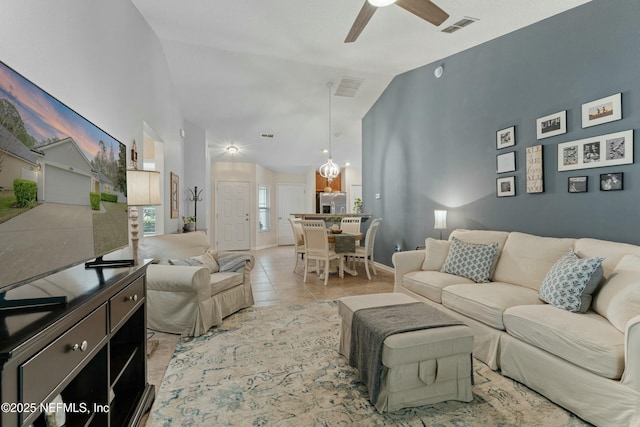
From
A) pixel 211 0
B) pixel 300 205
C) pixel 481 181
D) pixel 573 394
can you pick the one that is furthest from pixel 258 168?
pixel 573 394

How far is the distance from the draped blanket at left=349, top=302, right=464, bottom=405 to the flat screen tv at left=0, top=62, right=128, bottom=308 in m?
1.55

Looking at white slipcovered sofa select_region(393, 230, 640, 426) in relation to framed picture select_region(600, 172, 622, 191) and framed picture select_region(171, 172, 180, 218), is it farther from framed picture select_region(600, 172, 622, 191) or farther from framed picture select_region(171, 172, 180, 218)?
framed picture select_region(171, 172, 180, 218)

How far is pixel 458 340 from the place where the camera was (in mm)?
1724

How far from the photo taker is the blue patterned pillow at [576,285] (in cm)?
189

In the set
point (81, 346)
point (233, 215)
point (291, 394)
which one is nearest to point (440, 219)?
point (291, 394)

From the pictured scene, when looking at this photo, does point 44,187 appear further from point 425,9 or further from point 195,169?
point 195,169

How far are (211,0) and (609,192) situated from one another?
13.3 feet

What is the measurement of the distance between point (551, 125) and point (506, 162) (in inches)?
21.6

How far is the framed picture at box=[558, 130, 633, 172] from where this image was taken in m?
2.27

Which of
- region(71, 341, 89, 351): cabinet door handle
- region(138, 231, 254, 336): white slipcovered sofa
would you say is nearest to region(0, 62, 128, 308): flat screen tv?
region(71, 341, 89, 351): cabinet door handle

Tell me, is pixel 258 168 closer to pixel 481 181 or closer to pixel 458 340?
pixel 481 181

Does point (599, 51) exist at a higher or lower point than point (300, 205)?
higher

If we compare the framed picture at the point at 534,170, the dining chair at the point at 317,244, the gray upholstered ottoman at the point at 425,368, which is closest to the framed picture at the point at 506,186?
the framed picture at the point at 534,170

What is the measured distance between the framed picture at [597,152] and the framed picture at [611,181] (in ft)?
0.29
